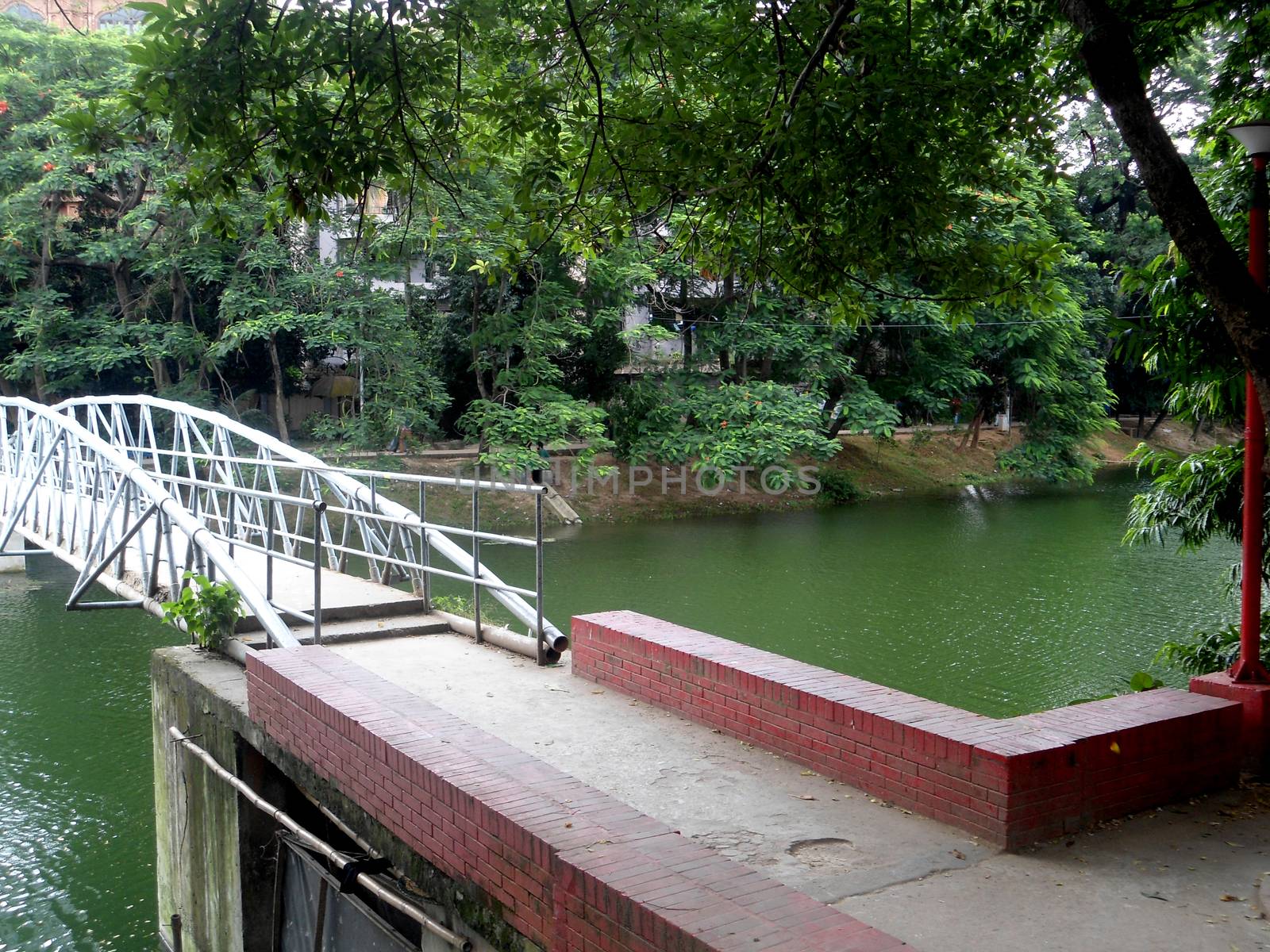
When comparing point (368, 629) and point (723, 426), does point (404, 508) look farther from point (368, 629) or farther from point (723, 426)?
point (723, 426)

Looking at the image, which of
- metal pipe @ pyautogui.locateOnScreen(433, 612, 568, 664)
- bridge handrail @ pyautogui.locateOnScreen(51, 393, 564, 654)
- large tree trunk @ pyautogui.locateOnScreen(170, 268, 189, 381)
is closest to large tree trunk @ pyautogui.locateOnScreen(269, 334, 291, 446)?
large tree trunk @ pyautogui.locateOnScreen(170, 268, 189, 381)

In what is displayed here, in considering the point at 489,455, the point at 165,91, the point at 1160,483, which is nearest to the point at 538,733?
the point at 165,91

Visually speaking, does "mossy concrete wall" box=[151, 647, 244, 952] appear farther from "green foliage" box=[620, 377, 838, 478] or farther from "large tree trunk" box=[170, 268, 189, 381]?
"large tree trunk" box=[170, 268, 189, 381]

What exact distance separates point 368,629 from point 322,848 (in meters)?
2.84

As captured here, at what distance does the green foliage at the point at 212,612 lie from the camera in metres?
8.22

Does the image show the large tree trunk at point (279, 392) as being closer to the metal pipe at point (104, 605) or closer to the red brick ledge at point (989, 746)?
the metal pipe at point (104, 605)

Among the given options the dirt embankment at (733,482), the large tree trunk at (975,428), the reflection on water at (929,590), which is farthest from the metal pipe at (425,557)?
the large tree trunk at (975,428)

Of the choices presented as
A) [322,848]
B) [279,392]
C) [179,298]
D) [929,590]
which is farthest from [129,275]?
[322,848]

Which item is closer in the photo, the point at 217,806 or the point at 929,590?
the point at 217,806

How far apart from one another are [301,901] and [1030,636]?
10401 mm

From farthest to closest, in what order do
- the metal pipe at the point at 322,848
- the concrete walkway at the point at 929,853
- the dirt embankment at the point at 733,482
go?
the dirt embankment at the point at 733,482 → the metal pipe at the point at 322,848 → the concrete walkway at the point at 929,853

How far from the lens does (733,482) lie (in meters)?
28.2

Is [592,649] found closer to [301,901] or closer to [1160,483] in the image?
[301,901]

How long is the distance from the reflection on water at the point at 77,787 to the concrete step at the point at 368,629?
2.65m
